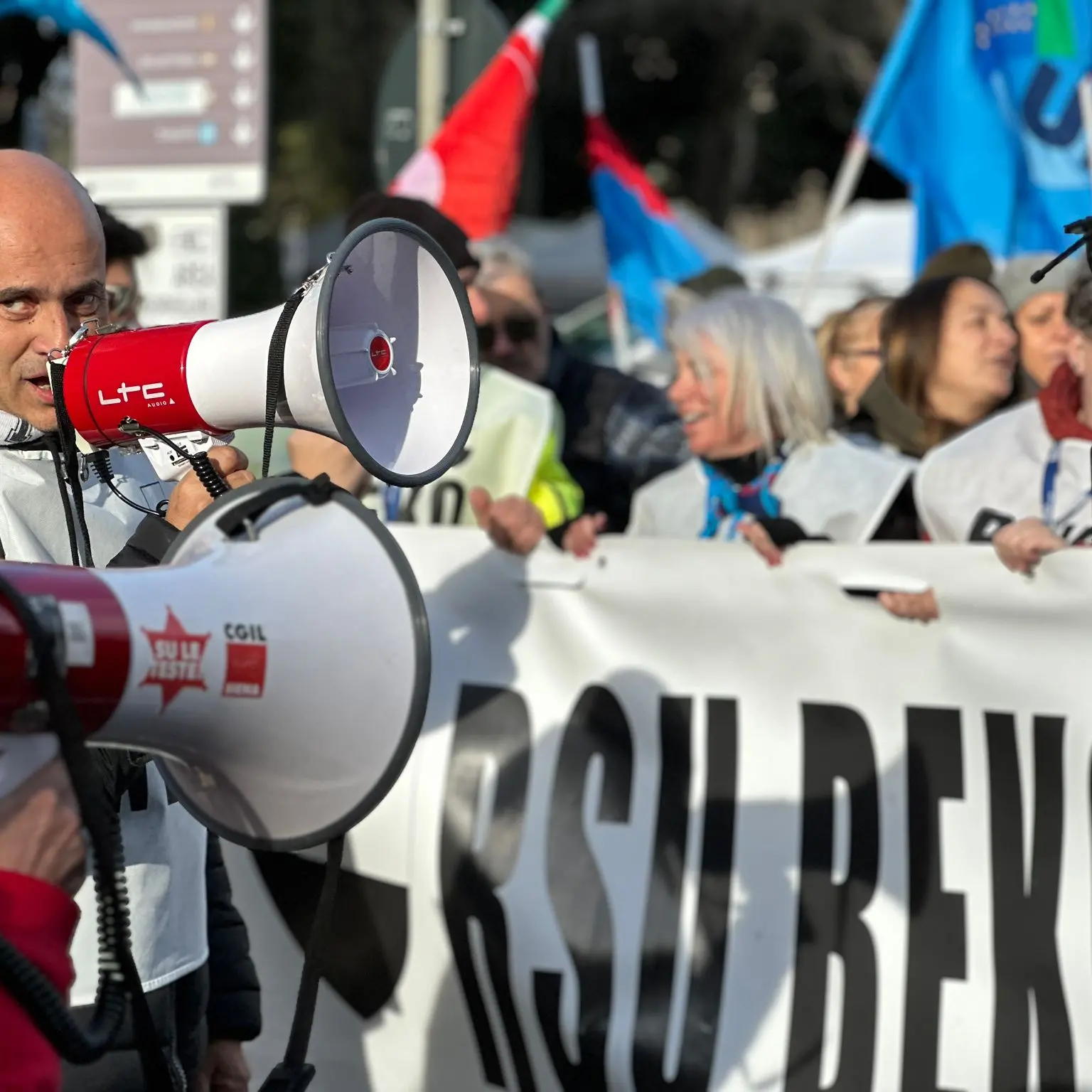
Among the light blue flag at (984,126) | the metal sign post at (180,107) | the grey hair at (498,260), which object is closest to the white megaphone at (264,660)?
the grey hair at (498,260)

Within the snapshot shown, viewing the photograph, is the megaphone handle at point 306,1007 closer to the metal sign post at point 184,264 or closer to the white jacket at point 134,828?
the white jacket at point 134,828

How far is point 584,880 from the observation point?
321 cm

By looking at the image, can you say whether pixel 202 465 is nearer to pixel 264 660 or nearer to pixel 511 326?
pixel 264 660

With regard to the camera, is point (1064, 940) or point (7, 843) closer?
point (7, 843)

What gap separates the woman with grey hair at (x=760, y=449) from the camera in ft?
12.2

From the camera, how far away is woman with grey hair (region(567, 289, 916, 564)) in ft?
12.2

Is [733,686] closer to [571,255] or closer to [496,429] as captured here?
[496,429]

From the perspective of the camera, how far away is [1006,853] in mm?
3066

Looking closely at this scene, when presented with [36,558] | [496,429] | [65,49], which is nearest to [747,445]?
[496,429]

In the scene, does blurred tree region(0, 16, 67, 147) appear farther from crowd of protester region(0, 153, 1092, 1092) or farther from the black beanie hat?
the black beanie hat

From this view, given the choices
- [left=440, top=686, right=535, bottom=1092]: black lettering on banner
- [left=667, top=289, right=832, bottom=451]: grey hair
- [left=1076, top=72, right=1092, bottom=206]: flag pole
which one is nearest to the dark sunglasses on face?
[left=440, top=686, right=535, bottom=1092]: black lettering on banner

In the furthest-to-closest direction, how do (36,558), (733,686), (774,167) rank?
(774,167), (733,686), (36,558)

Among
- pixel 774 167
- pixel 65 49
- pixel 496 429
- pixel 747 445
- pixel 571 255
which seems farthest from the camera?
pixel 774 167

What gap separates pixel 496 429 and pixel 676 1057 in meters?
1.64
